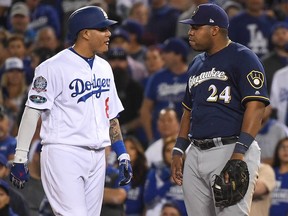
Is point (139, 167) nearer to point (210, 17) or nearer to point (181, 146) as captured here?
point (181, 146)

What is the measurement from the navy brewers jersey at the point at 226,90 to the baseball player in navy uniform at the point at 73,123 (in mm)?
722

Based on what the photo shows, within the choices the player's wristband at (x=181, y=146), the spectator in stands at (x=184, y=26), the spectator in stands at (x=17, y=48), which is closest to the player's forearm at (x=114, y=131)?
the player's wristband at (x=181, y=146)

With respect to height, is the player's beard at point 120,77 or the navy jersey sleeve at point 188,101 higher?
the navy jersey sleeve at point 188,101

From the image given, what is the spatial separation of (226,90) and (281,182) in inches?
133

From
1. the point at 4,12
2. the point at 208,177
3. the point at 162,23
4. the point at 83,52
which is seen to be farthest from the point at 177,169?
the point at 4,12

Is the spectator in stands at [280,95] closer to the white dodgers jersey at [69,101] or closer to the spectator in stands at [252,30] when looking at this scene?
the spectator in stands at [252,30]

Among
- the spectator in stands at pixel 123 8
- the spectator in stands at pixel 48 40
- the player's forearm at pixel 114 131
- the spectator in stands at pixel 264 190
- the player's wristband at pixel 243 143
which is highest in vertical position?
the player's wristband at pixel 243 143

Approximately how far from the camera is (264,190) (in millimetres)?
9180

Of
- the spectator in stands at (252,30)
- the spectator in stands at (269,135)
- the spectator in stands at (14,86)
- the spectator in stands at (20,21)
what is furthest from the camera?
the spectator in stands at (20,21)

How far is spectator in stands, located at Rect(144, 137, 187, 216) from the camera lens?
9.83 meters

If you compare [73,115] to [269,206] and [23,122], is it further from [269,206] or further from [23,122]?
[269,206]

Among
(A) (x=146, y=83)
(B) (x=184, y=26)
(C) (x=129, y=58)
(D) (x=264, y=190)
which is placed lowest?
(D) (x=264, y=190)

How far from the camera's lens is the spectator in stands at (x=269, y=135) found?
10406 mm

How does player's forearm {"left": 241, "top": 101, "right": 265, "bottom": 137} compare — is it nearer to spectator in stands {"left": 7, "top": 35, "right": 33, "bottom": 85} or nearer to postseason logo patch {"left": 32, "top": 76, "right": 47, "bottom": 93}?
postseason logo patch {"left": 32, "top": 76, "right": 47, "bottom": 93}
